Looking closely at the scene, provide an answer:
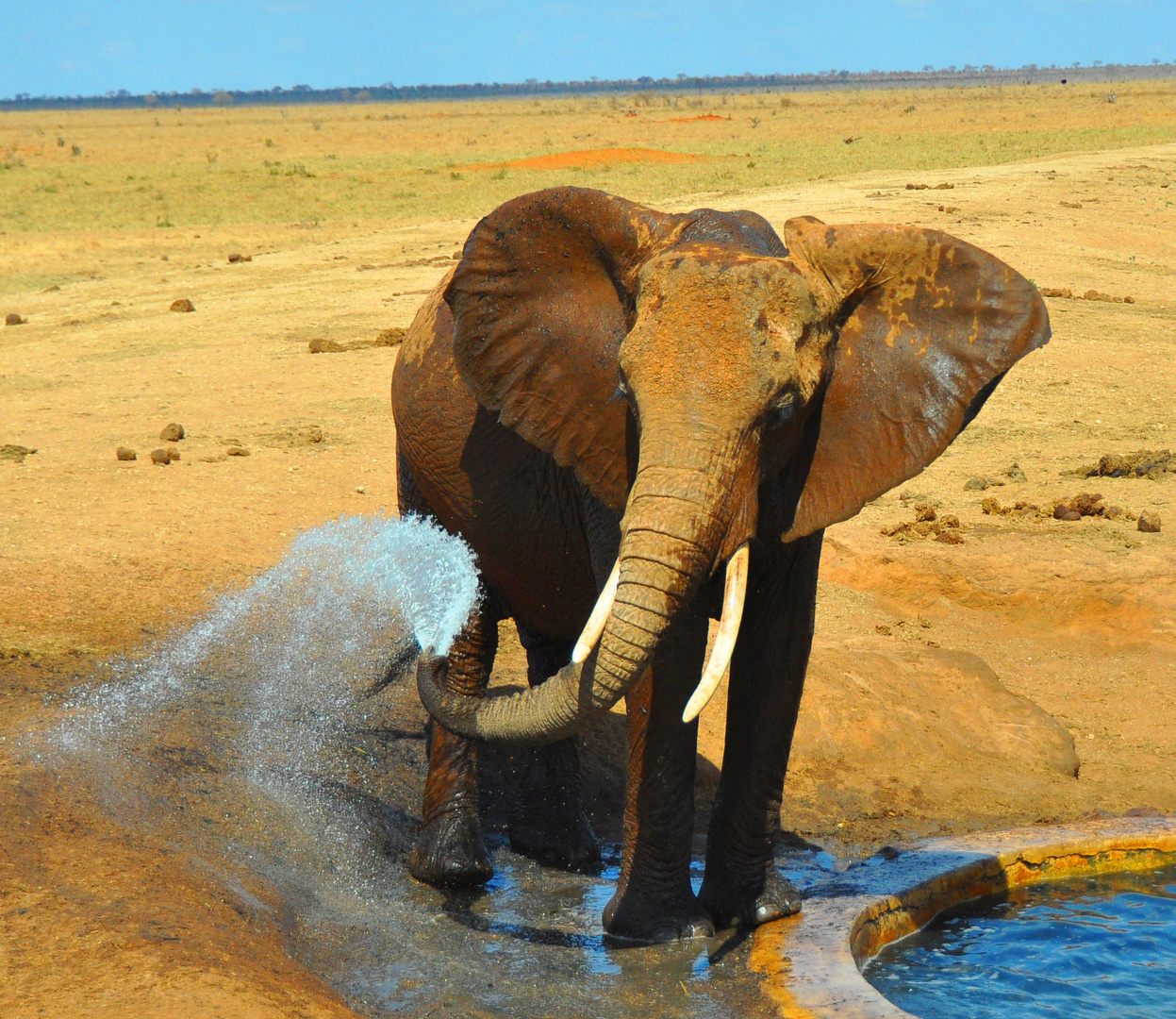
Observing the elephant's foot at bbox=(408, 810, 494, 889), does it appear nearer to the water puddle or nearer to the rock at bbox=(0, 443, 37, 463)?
the water puddle

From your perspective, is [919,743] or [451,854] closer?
[451,854]

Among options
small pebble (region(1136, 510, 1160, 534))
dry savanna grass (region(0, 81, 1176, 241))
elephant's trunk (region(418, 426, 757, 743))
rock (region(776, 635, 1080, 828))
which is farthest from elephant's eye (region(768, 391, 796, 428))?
dry savanna grass (region(0, 81, 1176, 241))

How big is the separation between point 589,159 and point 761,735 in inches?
1318

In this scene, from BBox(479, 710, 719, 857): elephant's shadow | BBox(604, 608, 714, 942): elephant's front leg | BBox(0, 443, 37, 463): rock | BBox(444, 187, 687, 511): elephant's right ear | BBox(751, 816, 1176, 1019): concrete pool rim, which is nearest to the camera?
BBox(751, 816, 1176, 1019): concrete pool rim

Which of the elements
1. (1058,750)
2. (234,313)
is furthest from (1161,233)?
(1058,750)

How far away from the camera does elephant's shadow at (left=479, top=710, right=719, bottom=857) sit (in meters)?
6.09

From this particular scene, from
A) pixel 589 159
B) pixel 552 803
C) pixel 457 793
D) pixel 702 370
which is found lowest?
pixel 552 803

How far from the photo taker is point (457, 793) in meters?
5.44

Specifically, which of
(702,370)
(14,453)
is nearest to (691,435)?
(702,370)

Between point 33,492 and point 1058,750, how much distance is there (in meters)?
5.82

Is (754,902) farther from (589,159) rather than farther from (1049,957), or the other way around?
(589,159)

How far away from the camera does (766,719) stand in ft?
15.1

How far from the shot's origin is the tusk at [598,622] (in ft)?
11.9

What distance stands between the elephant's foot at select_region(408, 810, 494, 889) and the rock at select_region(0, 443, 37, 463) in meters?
5.26
